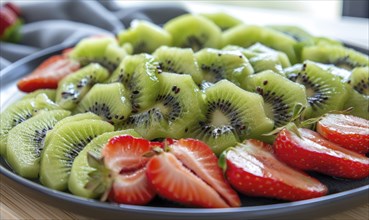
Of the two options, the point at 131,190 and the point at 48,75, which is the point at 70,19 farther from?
the point at 131,190

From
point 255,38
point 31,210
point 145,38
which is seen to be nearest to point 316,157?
point 31,210

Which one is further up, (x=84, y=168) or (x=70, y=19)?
(x=84, y=168)

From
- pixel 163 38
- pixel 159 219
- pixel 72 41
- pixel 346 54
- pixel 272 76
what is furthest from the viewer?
pixel 72 41

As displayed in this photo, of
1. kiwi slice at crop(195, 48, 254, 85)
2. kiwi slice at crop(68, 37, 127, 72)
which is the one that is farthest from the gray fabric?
kiwi slice at crop(195, 48, 254, 85)

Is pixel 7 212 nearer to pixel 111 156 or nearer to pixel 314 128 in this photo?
pixel 111 156

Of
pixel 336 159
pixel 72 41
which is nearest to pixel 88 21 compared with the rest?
pixel 72 41

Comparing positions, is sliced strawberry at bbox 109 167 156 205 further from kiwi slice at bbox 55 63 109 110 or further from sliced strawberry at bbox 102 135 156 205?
kiwi slice at bbox 55 63 109 110

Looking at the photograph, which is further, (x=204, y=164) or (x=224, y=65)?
(x=224, y=65)
